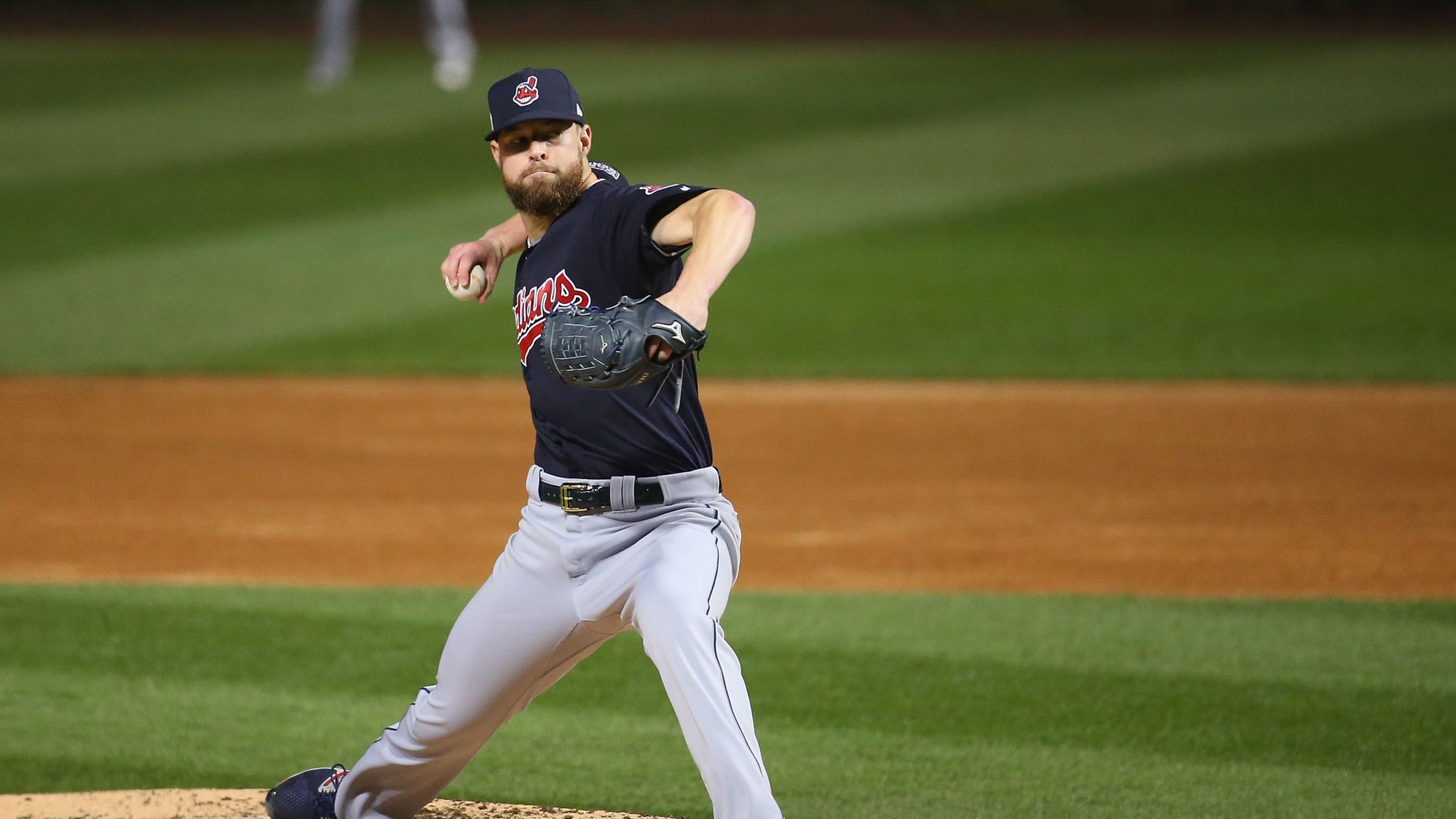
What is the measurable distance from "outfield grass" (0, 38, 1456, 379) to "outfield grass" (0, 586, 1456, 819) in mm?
4341

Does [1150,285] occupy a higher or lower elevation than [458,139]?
lower

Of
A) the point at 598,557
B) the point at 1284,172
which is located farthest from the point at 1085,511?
the point at 1284,172

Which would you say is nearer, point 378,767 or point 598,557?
point 598,557

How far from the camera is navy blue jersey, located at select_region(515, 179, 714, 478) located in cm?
362

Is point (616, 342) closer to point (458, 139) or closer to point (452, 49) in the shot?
point (458, 139)

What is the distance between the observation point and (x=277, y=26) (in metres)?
24.0

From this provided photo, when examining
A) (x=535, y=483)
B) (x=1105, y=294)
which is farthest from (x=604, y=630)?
(x=1105, y=294)

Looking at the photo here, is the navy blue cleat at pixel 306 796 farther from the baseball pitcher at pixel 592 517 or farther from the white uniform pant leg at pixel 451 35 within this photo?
the white uniform pant leg at pixel 451 35

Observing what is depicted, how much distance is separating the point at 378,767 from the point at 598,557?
75 cm

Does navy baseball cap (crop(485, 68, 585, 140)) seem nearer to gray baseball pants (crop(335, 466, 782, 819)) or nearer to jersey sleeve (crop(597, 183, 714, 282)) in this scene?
jersey sleeve (crop(597, 183, 714, 282))

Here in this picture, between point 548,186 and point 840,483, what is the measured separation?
4.41 metres

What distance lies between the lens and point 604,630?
12.2ft

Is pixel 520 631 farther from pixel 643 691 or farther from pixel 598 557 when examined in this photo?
pixel 643 691

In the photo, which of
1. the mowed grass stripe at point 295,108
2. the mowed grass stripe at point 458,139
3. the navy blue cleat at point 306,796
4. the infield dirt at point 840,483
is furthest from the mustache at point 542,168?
the mowed grass stripe at point 295,108
